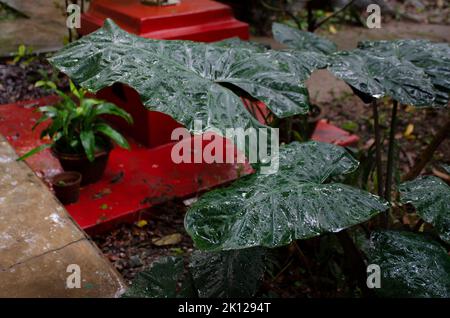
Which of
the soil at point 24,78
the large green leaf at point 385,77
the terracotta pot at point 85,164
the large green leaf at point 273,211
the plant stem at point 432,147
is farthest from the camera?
the soil at point 24,78

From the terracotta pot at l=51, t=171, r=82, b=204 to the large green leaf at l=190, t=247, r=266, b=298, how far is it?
107 cm

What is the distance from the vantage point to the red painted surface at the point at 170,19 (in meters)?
2.82

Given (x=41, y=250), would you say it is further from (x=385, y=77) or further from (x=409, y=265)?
(x=385, y=77)

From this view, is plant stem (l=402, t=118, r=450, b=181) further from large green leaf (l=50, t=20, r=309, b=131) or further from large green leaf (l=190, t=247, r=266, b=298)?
large green leaf (l=190, t=247, r=266, b=298)

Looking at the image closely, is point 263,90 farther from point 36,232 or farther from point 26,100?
point 26,100

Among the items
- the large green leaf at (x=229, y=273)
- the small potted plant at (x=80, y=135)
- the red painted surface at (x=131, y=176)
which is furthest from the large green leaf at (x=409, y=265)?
the small potted plant at (x=80, y=135)

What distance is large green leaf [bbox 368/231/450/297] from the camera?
52.2 inches

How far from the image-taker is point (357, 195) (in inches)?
52.9

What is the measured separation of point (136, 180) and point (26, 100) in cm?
145

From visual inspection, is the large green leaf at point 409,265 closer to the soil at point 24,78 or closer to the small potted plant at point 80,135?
the small potted plant at point 80,135

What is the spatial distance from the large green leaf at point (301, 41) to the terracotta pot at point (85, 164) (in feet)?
3.48

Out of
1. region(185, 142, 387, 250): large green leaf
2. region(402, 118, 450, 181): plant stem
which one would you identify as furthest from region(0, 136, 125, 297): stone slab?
region(402, 118, 450, 181): plant stem

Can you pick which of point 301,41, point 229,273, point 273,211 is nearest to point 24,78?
point 301,41

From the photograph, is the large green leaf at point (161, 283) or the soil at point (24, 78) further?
the soil at point (24, 78)
